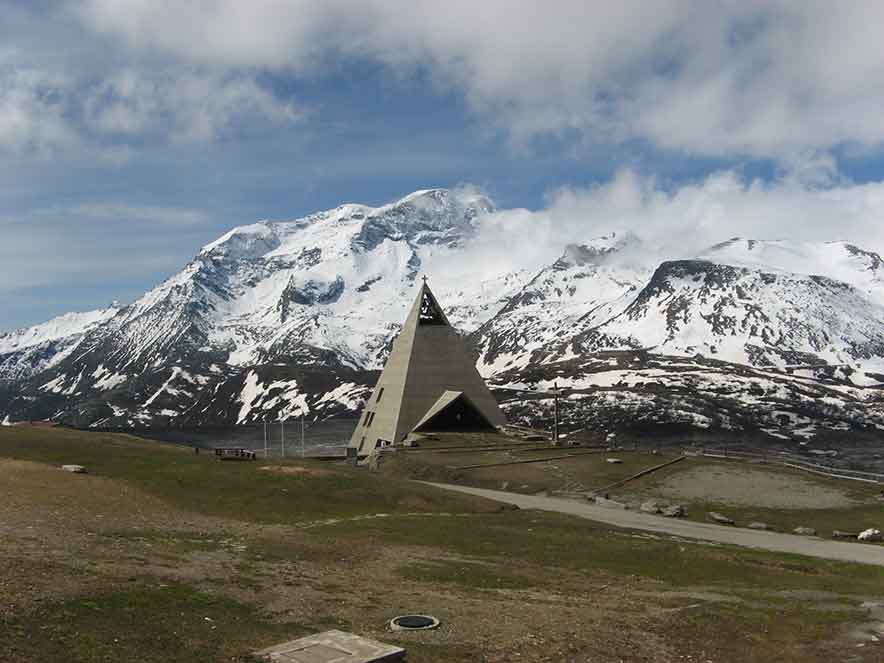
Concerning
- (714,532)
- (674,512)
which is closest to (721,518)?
(674,512)

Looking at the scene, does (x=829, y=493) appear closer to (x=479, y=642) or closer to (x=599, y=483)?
(x=599, y=483)

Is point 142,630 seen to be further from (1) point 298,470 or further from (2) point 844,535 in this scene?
(2) point 844,535

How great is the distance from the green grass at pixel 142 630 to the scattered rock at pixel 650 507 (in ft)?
121

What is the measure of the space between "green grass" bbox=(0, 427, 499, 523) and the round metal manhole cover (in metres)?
18.5

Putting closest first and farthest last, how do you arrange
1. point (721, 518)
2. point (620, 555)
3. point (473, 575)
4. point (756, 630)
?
point (756, 630) → point (473, 575) → point (620, 555) → point (721, 518)

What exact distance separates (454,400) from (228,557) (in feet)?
205

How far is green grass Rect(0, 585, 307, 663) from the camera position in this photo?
15758 mm

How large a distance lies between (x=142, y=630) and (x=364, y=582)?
30.2 feet

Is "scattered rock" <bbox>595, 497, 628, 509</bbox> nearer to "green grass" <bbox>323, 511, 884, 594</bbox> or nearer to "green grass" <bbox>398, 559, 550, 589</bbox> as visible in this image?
Result: "green grass" <bbox>323, 511, 884, 594</bbox>

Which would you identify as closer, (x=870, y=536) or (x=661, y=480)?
(x=870, y=536)

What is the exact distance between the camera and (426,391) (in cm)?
9212

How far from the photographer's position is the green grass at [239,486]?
135ft

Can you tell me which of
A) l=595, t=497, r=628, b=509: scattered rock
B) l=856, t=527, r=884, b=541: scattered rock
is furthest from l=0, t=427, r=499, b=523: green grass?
l=856, t=527, r=884, b=541: scattered rock

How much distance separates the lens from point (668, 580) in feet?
99.3
